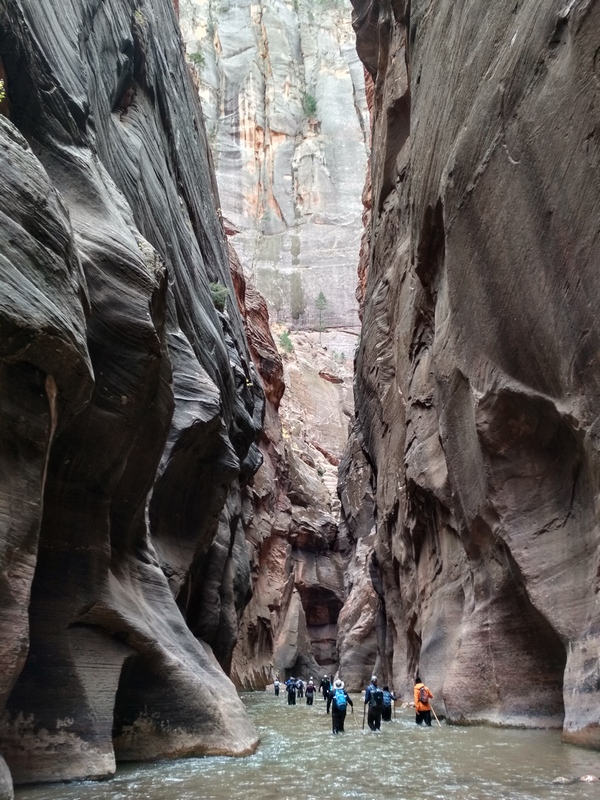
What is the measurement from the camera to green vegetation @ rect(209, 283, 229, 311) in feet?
76.3

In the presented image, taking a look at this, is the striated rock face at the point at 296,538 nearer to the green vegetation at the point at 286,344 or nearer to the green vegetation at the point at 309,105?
the green vegetation at the point at 286,344

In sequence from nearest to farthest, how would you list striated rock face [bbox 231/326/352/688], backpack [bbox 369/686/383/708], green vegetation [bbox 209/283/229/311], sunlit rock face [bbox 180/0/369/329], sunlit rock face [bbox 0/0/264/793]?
sunlit rock face [bbox 0/0/264/793] → backpack [bbox 369/686/383/708] → green vegetation [bbox 209/283/229/311] → striated rock face [bbox 231/326/352/688] → sunlit rock face [bbox 180/0/369/329]

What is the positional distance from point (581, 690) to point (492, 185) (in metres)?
8.22

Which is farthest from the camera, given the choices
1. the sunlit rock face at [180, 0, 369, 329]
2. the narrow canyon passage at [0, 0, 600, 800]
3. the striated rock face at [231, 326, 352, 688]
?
the sunlit rock face at [180, 0, 369, 329]

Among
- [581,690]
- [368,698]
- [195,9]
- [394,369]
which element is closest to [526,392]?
[581,690]

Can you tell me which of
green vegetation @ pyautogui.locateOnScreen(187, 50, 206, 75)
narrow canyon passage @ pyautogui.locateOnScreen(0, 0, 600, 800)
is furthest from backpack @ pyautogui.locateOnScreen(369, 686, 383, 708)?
green vegetation @ pyautogui.locateOnScreen(187, 50, 206, 75)

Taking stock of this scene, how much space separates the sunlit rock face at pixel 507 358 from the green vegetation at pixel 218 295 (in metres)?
6.69

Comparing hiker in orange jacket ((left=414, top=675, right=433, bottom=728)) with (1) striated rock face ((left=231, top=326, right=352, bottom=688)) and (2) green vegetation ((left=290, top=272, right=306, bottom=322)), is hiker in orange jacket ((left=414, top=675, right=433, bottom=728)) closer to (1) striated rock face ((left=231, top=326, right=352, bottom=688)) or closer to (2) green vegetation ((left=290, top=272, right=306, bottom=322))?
(1) striated rock face ((left=231, top=326, right=352, bottom=688))

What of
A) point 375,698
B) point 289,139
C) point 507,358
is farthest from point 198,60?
point 375,698

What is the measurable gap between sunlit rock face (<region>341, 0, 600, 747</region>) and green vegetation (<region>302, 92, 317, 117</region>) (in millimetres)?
74272

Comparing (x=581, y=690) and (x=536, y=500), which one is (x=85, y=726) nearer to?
(x=581, y=690)

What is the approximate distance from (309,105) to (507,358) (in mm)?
85613

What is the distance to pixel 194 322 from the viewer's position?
18094 mm

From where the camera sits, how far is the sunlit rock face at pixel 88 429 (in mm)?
7078
